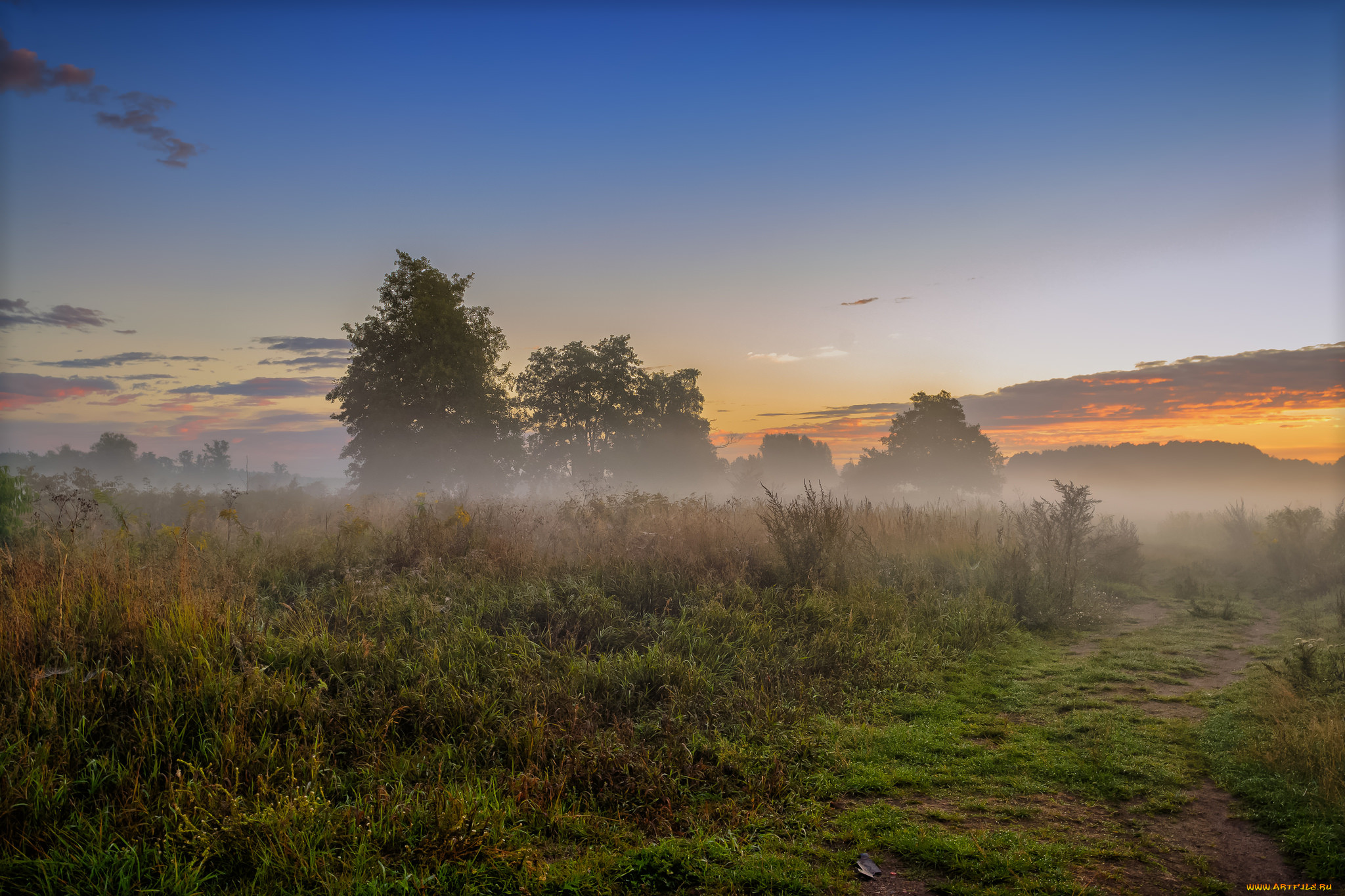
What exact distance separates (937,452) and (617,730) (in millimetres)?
37822

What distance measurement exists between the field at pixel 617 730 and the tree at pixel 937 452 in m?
29.3

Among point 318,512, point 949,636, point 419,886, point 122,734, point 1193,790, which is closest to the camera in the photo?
point 419,886

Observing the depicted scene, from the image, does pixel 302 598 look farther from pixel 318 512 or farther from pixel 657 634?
pixel 318 512

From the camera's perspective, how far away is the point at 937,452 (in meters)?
38.6

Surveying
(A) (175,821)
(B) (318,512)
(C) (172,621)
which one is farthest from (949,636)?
(B) (318,512)

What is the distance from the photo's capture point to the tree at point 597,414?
34.4 m

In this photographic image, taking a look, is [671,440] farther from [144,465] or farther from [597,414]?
[144,465]

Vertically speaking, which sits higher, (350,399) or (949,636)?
(350,399)

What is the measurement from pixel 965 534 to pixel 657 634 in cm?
1087

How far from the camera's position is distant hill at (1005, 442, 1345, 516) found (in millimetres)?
36281

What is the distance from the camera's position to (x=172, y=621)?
533cm

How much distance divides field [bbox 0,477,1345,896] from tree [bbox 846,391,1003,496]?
29302mm

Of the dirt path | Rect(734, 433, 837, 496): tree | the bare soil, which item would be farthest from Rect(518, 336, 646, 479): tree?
the dirt path

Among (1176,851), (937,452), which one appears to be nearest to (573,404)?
(937,452)
